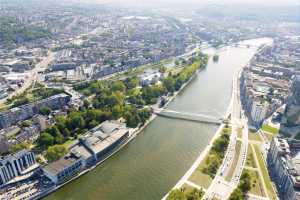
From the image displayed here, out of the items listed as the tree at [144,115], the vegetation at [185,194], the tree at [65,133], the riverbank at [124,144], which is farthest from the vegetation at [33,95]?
the vegetation at [185,194]

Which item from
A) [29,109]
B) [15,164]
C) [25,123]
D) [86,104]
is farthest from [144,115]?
[15,164]

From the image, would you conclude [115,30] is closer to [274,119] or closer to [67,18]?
[67,18]

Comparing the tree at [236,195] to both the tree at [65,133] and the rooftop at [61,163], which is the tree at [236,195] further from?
the tree at [65,133]

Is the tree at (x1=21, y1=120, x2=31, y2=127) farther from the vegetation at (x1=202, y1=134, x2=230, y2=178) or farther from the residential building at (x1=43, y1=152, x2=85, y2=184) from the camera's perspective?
the vegetation at (x1=202, y1=134, x2=230, y2=178)

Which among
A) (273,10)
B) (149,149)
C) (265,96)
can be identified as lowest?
(149,149)

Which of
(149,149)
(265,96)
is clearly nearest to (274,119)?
(265,96)

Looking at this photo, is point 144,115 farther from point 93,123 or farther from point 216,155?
point 216,155
